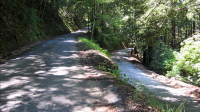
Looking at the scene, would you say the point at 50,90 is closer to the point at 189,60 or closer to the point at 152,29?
the point at 152,29

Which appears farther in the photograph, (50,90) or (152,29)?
(152,29)

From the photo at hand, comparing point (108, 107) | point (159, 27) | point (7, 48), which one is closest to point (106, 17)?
point (7, 48)

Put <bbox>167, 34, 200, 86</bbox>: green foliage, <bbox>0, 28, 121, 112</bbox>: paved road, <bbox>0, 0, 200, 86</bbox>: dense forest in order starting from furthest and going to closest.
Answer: <bbox>167, 34, 200, 86</bbox>: green foliage, <bbox>0, 0, 200, 86</bbox>: dense forest, <bbox>0, 28, 121, 112</bbox>: paved road

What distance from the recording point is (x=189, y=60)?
1066 centimetres

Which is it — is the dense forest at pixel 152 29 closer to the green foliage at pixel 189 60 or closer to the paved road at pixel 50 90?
the green foliage at pixel 189 60

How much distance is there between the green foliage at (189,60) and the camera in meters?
9.38

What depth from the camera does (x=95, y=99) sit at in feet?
15.5

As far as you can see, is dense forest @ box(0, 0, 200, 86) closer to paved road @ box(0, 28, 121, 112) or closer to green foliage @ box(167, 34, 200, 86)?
green foliage @ box(167, 34, 200, 86)

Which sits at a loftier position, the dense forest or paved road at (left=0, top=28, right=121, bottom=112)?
the dense forest

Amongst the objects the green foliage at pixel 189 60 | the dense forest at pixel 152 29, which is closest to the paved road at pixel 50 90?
the dense forest at pixel 152 29

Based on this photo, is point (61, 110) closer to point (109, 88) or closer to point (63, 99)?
point (63, 99)

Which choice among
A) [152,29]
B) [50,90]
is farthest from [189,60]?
[50,90]

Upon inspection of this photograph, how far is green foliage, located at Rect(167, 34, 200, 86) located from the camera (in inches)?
369

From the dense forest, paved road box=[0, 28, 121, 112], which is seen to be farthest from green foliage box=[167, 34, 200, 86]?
paved road box=[0, 28, 121, 112]
